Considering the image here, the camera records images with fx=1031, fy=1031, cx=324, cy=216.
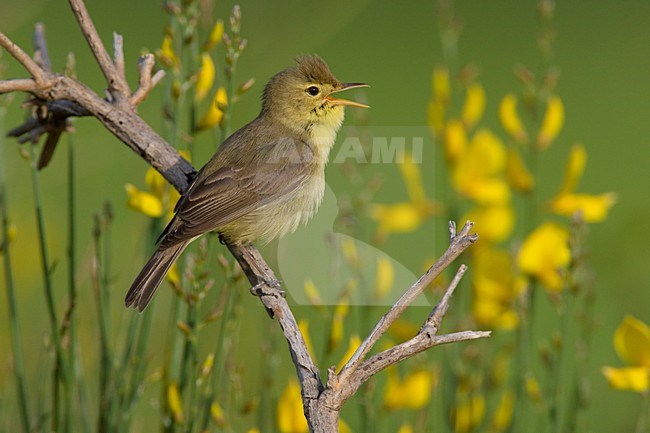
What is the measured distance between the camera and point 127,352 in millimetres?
2564

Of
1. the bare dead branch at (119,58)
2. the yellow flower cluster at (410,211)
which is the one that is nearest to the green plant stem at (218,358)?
the bare dead branch at (119,58)

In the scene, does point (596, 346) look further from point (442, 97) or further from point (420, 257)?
point (442, 97)

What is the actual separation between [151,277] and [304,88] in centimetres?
81

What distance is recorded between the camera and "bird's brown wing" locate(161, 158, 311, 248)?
2.62m

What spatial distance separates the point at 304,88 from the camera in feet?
9.79

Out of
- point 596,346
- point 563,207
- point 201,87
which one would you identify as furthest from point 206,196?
point 596,346

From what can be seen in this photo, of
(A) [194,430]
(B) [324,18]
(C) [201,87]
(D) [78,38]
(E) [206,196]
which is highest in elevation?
(D) [78,38]

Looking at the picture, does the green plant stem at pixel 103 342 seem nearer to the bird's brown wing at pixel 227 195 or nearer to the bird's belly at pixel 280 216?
the bird's brown wing at pixel 227 195

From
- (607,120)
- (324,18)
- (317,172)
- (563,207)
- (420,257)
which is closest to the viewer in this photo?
(317,172)

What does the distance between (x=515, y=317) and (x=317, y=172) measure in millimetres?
689

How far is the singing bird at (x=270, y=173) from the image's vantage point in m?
2.63

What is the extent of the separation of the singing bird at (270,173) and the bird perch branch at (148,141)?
94mm

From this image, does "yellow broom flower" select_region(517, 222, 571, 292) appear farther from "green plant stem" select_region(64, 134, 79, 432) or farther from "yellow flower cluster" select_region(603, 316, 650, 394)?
"green plant stem" select_region(64, 134, 79, 432)

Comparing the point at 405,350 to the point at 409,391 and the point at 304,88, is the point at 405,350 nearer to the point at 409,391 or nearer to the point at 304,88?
the point at 409,391
